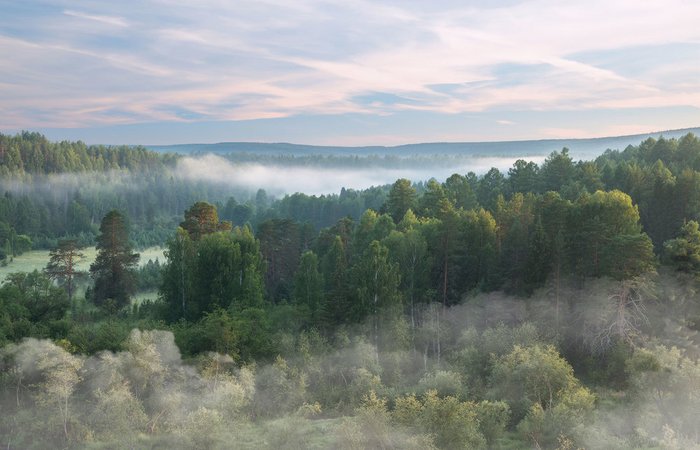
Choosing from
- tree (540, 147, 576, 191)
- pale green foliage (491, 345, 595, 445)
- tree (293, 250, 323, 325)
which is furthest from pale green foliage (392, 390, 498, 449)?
tree (540, 147, 576, 191)

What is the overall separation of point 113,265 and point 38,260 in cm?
7054

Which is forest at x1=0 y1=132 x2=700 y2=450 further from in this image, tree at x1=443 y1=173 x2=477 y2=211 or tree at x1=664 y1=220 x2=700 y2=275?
tree at x1=443 y1=173 x2=477 y2=211

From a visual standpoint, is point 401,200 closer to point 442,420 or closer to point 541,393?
point 541,393

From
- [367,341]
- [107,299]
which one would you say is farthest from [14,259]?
[367,341]

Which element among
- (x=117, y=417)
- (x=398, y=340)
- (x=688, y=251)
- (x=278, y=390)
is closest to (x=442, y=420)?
(x=278, y=390)

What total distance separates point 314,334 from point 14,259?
99713mm

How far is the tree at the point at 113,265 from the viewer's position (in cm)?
6668

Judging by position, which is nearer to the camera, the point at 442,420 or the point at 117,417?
the point at 442,420

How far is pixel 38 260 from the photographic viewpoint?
414ft

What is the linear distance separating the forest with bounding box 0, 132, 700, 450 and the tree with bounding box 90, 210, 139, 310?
0.22m

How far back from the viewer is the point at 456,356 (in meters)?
50.8

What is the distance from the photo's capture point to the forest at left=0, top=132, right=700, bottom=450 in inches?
1516

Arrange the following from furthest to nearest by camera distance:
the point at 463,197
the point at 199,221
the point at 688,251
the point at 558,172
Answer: the point at 463,197 < the point at 558,172 < the point at 199,221 < the point at 688,251

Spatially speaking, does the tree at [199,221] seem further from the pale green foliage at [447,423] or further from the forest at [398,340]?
the pale green foliage at [447,423]
